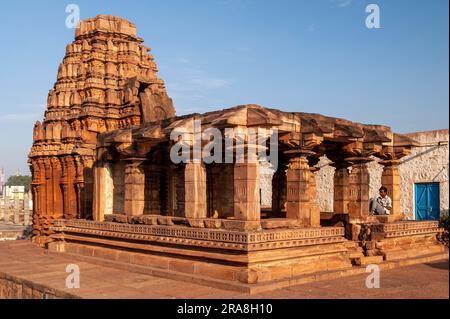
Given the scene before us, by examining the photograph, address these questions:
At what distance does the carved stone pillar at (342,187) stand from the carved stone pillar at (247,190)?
3.30 meters

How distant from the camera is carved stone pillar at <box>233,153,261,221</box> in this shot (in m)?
7.91

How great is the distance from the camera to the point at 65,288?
730cm

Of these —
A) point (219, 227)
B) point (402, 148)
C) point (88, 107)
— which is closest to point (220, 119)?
point (219, 227)

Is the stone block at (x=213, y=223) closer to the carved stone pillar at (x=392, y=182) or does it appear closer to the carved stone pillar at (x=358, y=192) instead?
the carved stone pillar at (x=358, y=192)

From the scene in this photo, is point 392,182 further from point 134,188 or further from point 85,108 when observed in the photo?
point 85,108

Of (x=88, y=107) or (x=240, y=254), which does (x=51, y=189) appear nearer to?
(x=88, y=107)

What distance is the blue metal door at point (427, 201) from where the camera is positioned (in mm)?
16641

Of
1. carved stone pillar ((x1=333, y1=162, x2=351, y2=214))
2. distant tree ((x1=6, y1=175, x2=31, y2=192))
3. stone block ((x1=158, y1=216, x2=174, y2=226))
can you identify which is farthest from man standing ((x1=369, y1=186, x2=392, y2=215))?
distant tree ((x1=6, y1=175, x2=31, y2=192))

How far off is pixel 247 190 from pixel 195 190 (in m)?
1.27

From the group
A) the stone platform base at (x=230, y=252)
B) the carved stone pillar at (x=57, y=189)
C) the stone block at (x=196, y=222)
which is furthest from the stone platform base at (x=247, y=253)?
the carved stone pillar at (x=57, y=189)

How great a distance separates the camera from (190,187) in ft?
29.0

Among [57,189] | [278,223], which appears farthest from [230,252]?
[57,189]
